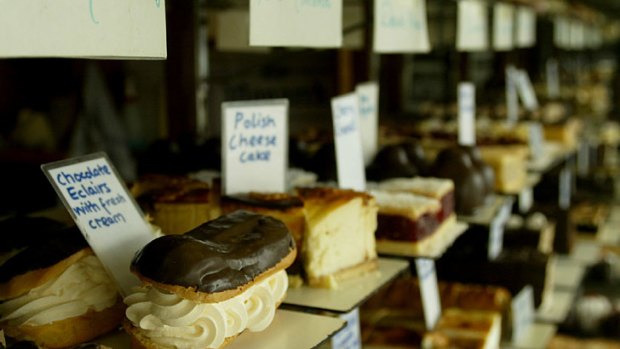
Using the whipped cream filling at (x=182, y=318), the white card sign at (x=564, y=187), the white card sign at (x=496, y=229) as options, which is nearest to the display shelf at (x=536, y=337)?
the white card sign at (x=496, y=229)

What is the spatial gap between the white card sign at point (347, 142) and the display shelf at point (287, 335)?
60 centimetres

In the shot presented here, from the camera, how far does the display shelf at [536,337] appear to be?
2.88m

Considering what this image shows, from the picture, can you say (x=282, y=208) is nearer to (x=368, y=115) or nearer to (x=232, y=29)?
(x=368, y=115)

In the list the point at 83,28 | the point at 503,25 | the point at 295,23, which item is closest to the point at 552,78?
the point at 503,25

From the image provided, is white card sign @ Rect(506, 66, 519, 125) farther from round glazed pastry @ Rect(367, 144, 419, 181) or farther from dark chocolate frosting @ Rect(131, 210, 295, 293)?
dark chocolate frosting @ Rect(131, 210, 295, 293)

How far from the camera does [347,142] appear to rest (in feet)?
6.48

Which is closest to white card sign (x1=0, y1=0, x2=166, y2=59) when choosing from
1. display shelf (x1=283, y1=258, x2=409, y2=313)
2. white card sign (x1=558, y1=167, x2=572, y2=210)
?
display shelf (x1=283, y1=258, x2=409, y2=313)

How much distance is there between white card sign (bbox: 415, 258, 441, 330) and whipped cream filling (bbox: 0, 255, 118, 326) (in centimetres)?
112

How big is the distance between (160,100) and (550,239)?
3167mm

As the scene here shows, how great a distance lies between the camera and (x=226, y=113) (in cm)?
165

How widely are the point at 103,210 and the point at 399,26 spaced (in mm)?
1028

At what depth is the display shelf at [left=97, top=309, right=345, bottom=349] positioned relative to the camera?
1.31 m

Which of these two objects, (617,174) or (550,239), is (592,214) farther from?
(617,174)

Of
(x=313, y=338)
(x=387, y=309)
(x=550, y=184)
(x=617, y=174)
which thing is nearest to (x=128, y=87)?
(x=550, y=184)
